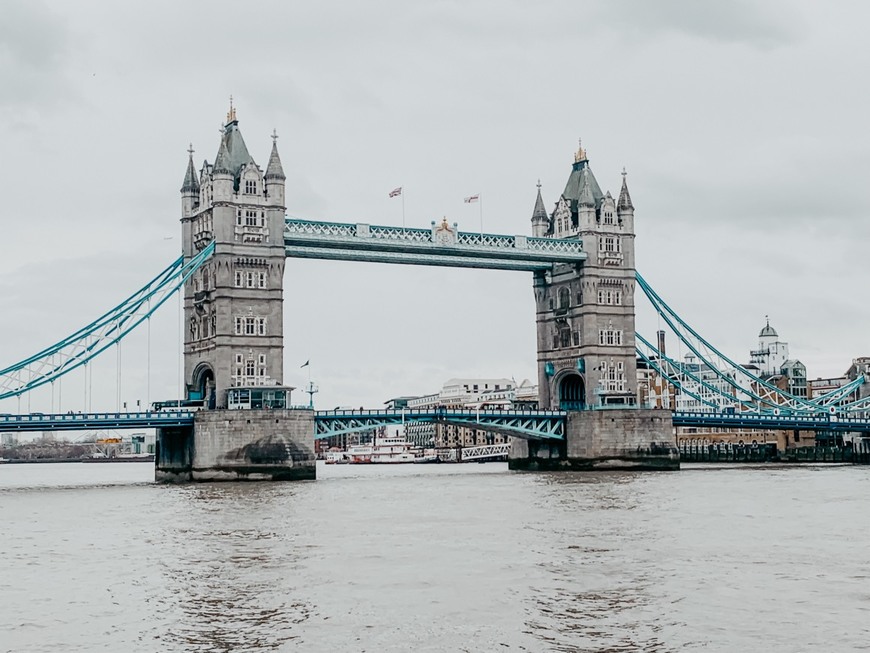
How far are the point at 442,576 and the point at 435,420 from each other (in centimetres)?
5842

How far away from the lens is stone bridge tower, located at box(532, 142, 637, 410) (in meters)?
97.1

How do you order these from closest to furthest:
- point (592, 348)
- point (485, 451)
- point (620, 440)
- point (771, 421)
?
point (620, 440) < point (592, 348) < point (771, 421) < point (485, 451)

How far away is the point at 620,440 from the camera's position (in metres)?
92.8

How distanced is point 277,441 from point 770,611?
179 feet

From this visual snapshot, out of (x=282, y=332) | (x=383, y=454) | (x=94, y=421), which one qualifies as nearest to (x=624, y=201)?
(x=282, y=332)

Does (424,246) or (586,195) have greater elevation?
(586,195)

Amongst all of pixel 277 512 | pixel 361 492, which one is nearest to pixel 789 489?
pixel 361 492

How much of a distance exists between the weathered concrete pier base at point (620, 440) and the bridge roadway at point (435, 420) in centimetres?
191

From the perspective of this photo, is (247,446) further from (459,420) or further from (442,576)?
(442,576)

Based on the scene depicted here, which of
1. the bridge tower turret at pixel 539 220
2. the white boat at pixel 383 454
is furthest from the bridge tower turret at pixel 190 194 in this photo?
the white boat at pixel 383 454

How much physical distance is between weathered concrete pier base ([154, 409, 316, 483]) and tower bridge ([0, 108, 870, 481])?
3.3 inches

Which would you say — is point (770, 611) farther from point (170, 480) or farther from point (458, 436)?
point (458, 436)

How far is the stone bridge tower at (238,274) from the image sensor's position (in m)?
82.2

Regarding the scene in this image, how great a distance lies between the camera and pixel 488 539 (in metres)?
40.2
